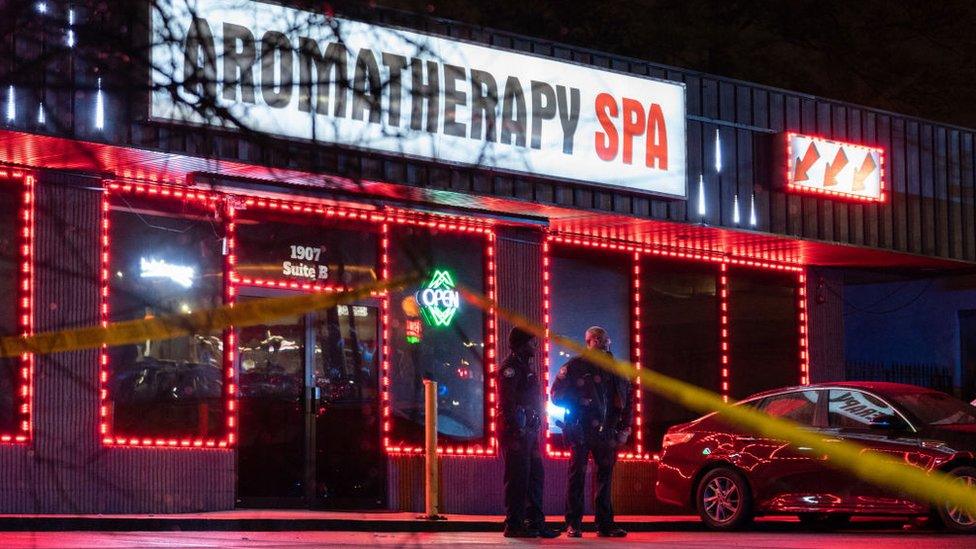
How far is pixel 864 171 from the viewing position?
2217cm

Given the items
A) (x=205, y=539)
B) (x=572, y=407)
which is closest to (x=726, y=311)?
(x=572, y=407)

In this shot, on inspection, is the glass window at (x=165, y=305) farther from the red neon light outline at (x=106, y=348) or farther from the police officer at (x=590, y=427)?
the police officer at (x=590, y=427)

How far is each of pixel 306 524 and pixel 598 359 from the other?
3.20m

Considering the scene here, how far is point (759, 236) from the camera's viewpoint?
68.9ft

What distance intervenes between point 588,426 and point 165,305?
461 centimetres

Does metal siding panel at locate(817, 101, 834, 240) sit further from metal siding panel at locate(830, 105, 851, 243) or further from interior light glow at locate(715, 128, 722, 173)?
interior light glow at locate(715, 128, 722, 173)

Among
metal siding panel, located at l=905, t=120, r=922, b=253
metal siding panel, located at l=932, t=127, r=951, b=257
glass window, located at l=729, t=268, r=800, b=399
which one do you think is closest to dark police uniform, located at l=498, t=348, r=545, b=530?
glass window, located at l=729, t=268, r=800, b=399

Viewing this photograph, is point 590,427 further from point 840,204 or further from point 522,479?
point 840,204

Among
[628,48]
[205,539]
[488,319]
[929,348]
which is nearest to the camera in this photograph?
[205,539]

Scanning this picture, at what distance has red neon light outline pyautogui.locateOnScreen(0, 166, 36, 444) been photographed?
15383mm

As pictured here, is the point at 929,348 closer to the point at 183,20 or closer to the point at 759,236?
the point at 759,236

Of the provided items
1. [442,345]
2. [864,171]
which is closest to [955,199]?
[864,171]

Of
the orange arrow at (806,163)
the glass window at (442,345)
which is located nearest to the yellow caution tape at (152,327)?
the glass window at (442,345)

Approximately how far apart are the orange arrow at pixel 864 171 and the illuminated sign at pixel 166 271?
9.70 meters
